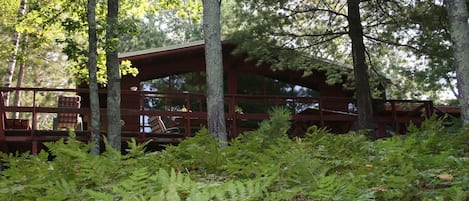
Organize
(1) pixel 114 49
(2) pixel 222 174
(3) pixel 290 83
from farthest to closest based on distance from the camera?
(3) pixel 290 83, (1) pixel 114 49, (2) pixel 222 174

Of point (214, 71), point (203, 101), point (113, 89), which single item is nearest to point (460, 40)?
point (214, 71)

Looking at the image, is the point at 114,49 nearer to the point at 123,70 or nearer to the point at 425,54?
the point at 123,70

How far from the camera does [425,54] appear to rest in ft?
41.3

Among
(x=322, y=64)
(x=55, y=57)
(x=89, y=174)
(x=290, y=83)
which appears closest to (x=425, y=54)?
(x=322, y=64)

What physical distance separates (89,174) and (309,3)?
38.3ft

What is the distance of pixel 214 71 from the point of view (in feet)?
23.9

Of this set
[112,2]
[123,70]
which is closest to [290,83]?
[123,70]

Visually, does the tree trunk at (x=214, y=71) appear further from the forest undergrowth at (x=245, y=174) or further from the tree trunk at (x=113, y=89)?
the tree trunk at (x=113, y=89)

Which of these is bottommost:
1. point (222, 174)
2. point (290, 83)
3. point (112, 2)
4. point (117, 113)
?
point (222, 174)

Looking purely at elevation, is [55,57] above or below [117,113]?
above

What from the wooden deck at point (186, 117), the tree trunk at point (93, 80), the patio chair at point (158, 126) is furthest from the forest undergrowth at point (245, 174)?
the patio chair at point (158, 126)

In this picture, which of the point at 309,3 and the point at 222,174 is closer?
the point at 222,174

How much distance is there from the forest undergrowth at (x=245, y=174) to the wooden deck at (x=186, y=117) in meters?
4.58

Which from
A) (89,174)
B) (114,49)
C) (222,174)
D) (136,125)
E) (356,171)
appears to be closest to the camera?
(89,174)
